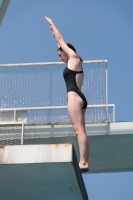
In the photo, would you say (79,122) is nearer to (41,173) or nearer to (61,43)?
(41,173)

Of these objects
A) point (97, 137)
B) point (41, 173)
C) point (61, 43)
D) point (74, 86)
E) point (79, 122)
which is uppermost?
point (61, 43)

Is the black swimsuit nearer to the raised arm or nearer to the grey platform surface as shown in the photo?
the raised arm

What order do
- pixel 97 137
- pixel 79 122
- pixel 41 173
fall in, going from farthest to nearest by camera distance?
pixel 97 137, pixel 79 122, pixel 41 173

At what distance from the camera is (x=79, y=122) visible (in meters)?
9.98

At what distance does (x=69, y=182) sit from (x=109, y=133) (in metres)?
4.61

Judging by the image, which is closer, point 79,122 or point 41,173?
point 41,173

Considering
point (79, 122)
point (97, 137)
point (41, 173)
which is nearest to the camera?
point (41, 173)

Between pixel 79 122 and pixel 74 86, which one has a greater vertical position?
pixel 74 86

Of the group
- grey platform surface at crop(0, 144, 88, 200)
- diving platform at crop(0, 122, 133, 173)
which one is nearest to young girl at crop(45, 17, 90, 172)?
grey platform surface at crop(0, 144, 88, 200)

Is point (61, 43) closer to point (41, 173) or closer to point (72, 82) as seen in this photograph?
point (72, 82)

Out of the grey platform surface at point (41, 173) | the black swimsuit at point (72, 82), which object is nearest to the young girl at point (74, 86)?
the black swimsuit at point (72, 82)

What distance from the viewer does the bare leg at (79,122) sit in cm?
982

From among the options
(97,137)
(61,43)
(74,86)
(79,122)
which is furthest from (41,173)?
(97,137)

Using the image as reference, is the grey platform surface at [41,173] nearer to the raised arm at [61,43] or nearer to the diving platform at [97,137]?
the raised arm at [61,43]
